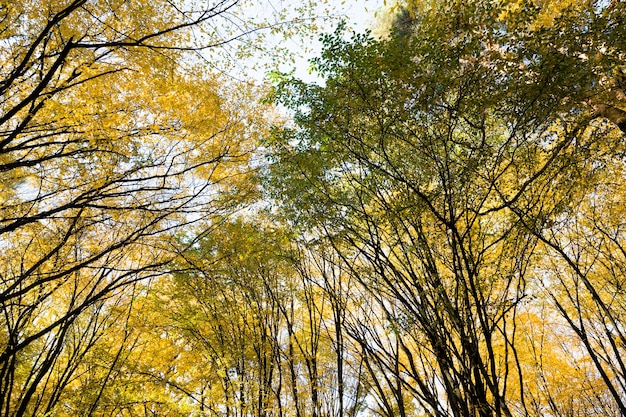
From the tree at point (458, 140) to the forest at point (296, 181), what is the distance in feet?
0.10

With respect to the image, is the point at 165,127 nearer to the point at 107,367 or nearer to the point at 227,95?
the point at 227,95

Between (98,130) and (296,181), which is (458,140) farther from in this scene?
(98,130)

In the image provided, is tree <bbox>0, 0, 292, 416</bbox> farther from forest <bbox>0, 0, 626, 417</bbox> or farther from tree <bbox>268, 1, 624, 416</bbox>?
tree <bbox>268, 1, 624, 416</bbox>

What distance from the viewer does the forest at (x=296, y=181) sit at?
11.1ft

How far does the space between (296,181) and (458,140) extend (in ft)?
7.19

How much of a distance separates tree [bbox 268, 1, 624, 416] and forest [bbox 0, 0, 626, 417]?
0.10 feet

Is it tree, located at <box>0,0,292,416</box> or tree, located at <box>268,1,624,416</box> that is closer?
tree, located at <box>0,0,292,416</box>

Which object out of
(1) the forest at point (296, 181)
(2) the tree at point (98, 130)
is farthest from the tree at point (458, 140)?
(2) the tree at point (98, 130)

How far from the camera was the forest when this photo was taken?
3398 millimetres

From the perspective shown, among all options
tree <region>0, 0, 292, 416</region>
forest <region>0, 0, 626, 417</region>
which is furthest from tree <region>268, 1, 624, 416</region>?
tree <region>0, 0, 292, 416</region>

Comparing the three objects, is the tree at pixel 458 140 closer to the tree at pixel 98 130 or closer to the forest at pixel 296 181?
the forest at pixel 296 181

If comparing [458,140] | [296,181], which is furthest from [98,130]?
[458,140]

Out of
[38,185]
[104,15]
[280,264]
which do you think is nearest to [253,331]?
[280,264]

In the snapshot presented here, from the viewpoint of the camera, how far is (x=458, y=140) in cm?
401
